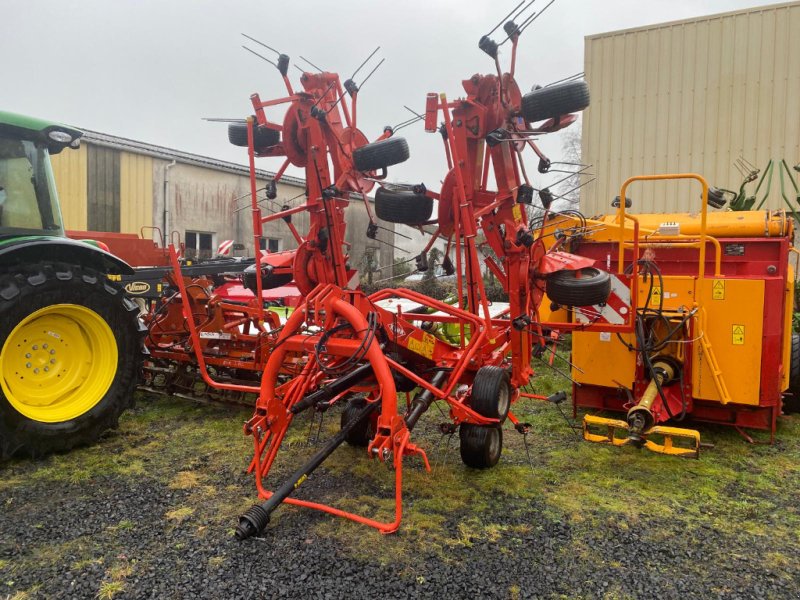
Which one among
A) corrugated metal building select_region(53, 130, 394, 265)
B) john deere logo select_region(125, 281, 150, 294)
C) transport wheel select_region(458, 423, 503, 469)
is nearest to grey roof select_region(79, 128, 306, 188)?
corrugated metal building select_region(53, 130, 394, 265)

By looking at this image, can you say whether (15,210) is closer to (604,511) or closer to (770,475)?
(604,511)

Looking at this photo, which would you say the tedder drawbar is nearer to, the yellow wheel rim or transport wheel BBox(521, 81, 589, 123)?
transport wheel BBox(521, 81, 589, 123)

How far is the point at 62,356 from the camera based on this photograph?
4.05m

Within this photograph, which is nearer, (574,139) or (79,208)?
(79,208)

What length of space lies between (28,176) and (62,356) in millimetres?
1325

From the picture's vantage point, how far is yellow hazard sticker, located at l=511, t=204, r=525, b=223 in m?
3.97

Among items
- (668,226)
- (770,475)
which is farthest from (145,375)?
(770,475)

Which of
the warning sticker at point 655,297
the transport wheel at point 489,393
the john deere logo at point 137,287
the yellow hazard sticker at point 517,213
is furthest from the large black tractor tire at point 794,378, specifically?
the john deere logo at point 137,287

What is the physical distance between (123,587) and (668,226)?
431 cm

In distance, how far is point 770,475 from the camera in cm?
383

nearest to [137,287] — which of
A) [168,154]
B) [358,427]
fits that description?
[358,427]

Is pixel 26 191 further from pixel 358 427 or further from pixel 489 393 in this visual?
pixel 489 393

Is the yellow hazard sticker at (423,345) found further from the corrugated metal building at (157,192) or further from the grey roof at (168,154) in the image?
the grey roof at (168,154)

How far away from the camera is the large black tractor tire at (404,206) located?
4109mm
